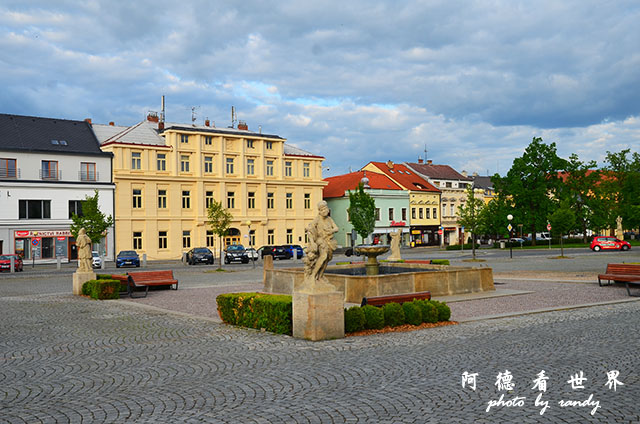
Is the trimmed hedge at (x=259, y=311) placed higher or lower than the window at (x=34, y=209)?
lower

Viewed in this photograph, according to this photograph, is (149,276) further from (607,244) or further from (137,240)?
(607,244)

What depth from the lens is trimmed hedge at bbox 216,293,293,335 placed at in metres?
12.1

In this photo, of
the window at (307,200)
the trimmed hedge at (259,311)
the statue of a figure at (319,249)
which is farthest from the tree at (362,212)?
the statue of a figure at (319,249)

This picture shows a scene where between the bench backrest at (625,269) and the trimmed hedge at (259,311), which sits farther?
the bench backrest at (625,269)

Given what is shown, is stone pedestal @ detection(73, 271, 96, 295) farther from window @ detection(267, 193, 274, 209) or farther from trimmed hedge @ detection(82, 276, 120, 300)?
window @ detection(267, 193, 274, 209)

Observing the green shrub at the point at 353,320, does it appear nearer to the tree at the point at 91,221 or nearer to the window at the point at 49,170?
the tree at the point at 91,221

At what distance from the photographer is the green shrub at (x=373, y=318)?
12.1 metres

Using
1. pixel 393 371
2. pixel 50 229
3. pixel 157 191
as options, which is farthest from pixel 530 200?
pixel 393 371

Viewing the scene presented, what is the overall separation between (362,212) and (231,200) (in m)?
14.7

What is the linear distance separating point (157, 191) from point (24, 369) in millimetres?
50031

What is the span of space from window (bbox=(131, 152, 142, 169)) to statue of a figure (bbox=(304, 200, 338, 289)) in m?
48.3

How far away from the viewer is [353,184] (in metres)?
76.2

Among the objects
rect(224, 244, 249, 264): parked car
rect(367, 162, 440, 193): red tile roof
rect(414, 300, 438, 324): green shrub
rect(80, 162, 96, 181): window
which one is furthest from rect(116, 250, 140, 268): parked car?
rect(367, 162, 440, 193): red tile roof

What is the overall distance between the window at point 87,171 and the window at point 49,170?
7.17 feet
